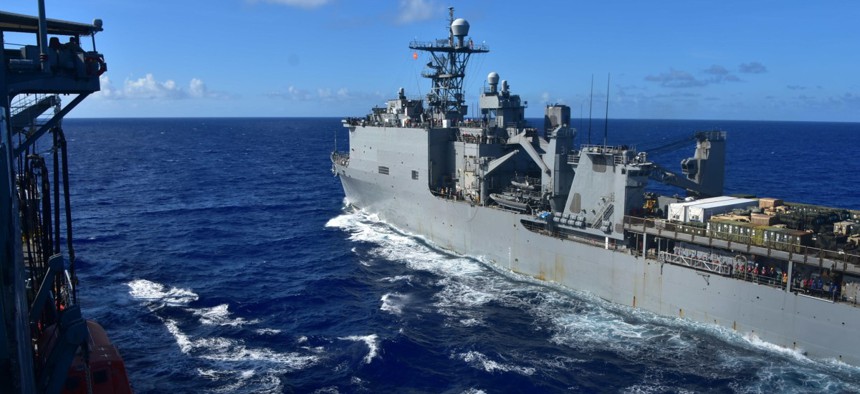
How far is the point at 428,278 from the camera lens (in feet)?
118

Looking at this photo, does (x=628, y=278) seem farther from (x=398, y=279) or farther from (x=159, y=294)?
(x=159, y=294)

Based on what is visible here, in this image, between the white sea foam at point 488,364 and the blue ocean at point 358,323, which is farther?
the white sea foam at point 488,364

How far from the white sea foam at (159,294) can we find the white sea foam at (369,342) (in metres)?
9.51

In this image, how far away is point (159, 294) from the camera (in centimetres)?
3195

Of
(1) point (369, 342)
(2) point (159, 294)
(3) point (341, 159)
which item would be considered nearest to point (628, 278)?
(1) point (369, 342)

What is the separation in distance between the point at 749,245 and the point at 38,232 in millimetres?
26842

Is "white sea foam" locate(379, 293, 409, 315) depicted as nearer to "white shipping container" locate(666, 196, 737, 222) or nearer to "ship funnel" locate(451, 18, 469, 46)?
"white shipping container" locate(666, 196, 737, 222)

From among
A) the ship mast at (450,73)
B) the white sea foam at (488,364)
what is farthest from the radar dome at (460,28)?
the white sea foam at (488,364)

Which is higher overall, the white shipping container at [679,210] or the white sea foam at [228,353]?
the white shipping container at [679,210]

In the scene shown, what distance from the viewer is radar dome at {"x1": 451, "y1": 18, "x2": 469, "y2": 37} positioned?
149ft

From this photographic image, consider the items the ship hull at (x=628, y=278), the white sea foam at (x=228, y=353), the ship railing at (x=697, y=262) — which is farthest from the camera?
the ship railing at (x=697, y=262)

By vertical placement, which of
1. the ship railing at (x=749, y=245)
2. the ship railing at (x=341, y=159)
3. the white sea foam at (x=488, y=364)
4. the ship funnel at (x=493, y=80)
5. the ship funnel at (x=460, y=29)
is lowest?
the white sea foam at (x=488, y=364)

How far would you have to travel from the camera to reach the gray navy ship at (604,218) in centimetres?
2534

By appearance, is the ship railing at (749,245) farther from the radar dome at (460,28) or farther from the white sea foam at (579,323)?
the radar dome at (460,28)
